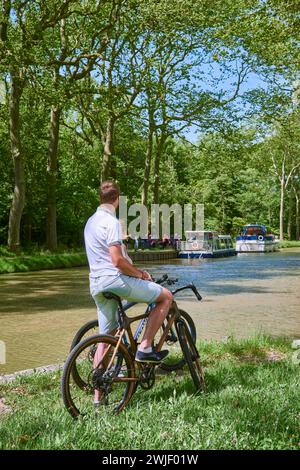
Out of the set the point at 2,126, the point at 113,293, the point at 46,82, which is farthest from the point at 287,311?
the point at 2,126

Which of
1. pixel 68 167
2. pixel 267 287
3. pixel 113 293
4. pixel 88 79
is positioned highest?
pixel 88 79

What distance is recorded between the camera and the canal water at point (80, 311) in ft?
29.6

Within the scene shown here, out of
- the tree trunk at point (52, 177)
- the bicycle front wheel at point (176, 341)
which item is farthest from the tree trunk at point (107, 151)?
the bicycle front wheel at point (176, 341)

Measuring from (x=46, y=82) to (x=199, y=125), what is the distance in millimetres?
13656

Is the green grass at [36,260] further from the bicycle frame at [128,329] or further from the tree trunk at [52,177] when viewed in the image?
the bicycle frame at [128,329]

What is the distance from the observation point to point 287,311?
515 inches

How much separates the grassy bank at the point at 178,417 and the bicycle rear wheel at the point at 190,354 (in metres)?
0.15

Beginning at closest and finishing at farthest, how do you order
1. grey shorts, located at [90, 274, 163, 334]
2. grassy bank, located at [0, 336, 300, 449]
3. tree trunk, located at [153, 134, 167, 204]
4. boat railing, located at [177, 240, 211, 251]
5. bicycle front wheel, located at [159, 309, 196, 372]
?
grassy bank, located at [0, 336, 300, 449] → grey shorts, located at [90, 274, 163, 334] → bicycle front wheel, located at [159, 309, 196, 372] → tree trunk, located at [153, 134, 167, 204] → boat railing, located at [177, 240, 211, 251]

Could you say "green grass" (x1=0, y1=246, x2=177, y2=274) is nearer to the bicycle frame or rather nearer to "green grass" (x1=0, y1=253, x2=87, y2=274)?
"green grass" (x1=0, y1=253, x2=87, y2=274)

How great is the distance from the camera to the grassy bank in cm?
389

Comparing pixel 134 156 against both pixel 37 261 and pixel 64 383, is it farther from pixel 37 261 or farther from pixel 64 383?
pixel 64 383

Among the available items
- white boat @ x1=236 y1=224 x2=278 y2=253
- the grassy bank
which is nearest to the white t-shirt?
the grassy bank

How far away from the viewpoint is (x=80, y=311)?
13180mm

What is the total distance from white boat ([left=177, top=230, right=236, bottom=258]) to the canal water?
73.5 ft
